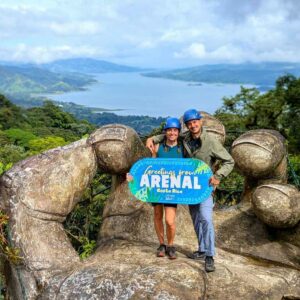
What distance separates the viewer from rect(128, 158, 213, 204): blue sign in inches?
176

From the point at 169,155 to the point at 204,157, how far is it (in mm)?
334

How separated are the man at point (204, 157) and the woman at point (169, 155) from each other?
0.30 feet

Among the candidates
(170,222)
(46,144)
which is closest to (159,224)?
(170,222)

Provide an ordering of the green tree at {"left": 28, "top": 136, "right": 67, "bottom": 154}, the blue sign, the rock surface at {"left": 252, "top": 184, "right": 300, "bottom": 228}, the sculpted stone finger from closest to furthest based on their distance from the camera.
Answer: the blue sign
the rock surface at {"left": 252, "top": 184, "right": 300, "bottom": 228}
the sculpted stone finger
the green tree at {"left": 28, "top": 136, "right": 67, "bottom": 154}

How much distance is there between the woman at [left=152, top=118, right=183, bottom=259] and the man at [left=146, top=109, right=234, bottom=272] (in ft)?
0.30

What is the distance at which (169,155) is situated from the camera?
4598mm

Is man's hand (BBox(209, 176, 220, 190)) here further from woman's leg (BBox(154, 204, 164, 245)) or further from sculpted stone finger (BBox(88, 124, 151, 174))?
sculpted stone finger (BBox(88, 124, 151, 174))

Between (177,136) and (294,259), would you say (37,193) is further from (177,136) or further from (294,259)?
(294,259)

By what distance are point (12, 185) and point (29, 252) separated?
0.70 metres

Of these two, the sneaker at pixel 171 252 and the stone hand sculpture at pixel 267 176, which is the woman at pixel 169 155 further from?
the stone hand sculpture at pixel 267 176

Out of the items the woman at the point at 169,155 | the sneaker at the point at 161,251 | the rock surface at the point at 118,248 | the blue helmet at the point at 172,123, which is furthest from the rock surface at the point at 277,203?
the blue helmet at the point at 172,123

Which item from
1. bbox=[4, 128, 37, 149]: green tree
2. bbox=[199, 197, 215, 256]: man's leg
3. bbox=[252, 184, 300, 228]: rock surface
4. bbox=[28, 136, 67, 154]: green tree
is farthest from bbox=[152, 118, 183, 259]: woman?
bbox=[4, 128, 37, 149]: green tree

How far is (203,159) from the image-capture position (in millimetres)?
4488

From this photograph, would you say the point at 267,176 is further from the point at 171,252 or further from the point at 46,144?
the point at 46,144
